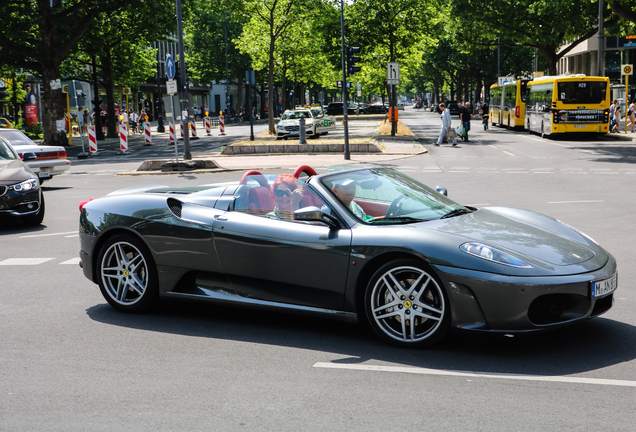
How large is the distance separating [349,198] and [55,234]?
21.7 ft

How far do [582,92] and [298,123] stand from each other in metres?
12.9

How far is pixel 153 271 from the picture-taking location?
582 centimetres

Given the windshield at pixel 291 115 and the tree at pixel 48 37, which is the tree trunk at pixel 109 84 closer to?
the tree at pixel 48 37

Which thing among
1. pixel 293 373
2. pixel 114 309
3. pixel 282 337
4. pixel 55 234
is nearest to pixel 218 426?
pixel 293 373

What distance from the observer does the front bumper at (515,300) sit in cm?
445

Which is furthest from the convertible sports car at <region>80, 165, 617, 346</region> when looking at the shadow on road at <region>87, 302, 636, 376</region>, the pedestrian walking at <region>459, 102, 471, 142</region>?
the pedestrian walking at <region>459, 102, 471, 142</region>

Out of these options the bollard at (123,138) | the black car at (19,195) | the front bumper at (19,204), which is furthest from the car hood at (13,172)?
the bollard at (123,138)

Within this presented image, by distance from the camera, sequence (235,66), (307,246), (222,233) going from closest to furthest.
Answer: (307,246) < (222,233) < (235,66)

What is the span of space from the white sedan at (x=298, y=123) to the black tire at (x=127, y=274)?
2684cm

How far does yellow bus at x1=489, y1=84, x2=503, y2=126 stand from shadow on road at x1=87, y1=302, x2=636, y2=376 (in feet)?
150

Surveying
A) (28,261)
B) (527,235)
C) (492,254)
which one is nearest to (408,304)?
(492,254)

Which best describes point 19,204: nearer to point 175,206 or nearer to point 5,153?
point 5,153

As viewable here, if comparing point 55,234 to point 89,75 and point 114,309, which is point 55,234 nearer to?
point 114,309

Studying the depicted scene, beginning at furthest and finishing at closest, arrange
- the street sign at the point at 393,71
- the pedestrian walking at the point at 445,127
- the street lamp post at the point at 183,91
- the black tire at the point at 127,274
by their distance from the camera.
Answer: the street sign at the point at 393,71
the pedestrian walking at the point at 445,127
the street lamp post at the point at 183,91
the black tire at the point at 127,274
